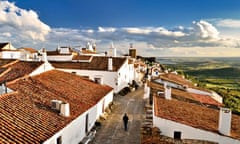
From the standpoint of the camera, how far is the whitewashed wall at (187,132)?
685 inches

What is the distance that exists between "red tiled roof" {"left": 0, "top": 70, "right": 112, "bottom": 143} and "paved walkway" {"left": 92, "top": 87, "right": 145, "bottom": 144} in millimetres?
2214

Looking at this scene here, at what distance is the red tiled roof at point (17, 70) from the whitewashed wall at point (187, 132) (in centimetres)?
1115

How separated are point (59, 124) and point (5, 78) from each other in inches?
400

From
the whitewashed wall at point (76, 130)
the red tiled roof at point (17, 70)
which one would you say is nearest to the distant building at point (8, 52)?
the red tiled roof at point (17, 70)

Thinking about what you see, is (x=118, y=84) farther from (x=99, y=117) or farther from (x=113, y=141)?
(x=113, y=141)

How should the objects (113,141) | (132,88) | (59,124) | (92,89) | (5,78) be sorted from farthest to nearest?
(132,88), (92,89), (5,78), (113,141), (59,124)

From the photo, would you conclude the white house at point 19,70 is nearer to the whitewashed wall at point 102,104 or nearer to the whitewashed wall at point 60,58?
the whitewashed wall at point 102,104

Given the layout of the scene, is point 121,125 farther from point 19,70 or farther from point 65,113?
point 19,70

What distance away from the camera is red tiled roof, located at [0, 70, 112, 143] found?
12055 mm

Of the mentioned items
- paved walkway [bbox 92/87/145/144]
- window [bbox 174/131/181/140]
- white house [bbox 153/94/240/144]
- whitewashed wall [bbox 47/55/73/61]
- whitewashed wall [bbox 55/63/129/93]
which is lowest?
paved walkway [bbox 92/87/145/144]

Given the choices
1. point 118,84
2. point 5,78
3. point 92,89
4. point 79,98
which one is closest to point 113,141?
point 79,98

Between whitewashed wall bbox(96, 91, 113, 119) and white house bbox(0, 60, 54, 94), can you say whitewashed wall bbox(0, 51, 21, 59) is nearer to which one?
white house bbox(0, 60, 54, 94)

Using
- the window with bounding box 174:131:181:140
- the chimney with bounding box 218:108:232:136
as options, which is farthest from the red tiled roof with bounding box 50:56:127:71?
the chimney with bounding box 218:108:232:136

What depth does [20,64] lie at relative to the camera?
2583cm
